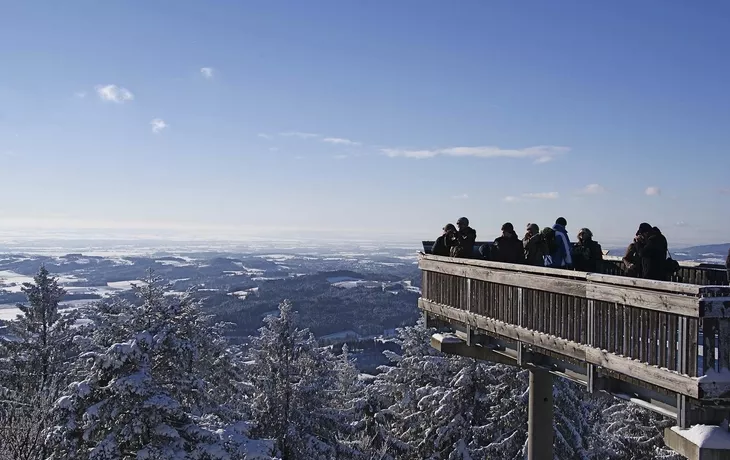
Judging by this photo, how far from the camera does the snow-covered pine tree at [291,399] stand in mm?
21562

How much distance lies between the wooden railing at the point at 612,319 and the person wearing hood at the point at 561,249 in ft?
4.33

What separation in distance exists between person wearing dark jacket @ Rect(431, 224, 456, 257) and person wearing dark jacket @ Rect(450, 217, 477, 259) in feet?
0.77

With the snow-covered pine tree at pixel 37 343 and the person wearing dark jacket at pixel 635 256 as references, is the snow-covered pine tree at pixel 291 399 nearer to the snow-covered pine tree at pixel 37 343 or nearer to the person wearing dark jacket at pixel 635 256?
the snow-covered pine tree at pixel 37 343

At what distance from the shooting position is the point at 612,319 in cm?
711

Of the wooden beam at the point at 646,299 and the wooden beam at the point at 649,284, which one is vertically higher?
the wooden beam at the point at 649,284

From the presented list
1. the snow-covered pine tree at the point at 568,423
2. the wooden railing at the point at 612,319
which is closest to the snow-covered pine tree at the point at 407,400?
the snow-covered pine tree at the point at 568,423

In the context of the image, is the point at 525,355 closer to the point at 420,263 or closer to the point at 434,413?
the point at 420,263

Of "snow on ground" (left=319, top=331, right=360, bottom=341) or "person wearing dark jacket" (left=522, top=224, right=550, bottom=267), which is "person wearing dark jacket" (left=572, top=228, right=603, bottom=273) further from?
"snow on ground" (left=319, top=331, right=360, bottom=341)

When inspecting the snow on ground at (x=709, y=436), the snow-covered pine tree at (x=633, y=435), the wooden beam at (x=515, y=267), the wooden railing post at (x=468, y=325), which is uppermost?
the wooden beam at (x=515, y=267)

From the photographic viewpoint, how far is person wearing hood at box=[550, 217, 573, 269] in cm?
1044

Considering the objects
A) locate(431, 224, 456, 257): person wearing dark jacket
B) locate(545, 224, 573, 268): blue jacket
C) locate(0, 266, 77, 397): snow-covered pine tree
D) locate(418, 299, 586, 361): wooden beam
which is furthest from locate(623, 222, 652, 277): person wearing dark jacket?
locate(0, 266, 77, 397): snow-covered pine tree

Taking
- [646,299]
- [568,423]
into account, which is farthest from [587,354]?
[568,423]

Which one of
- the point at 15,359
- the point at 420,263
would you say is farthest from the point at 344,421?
the point at 15,359

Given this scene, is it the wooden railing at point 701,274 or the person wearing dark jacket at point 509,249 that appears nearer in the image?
the wooden railing at point 701,274
